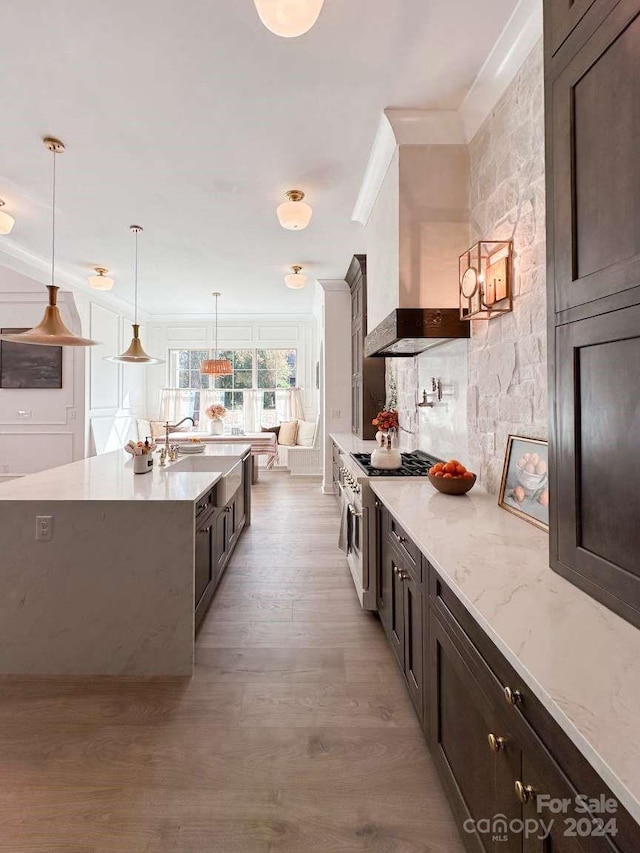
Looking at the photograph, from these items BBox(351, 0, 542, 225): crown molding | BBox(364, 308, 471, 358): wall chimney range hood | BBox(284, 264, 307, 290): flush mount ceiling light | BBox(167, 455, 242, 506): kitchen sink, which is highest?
BBox(284, 264, 307, 290): flush mount ceiling light

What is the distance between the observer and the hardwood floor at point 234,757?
1.35 metres

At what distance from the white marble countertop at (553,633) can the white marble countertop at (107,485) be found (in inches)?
50.7

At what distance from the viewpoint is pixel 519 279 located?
1.99 meters

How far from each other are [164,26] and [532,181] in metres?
1.71

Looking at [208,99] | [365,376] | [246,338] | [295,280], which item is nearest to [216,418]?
[246,338]

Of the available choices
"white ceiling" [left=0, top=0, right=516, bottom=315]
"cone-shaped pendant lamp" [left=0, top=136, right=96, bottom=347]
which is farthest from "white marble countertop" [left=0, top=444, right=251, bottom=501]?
"white ceiling" [left=0, top=0, right=516, bottom=315]

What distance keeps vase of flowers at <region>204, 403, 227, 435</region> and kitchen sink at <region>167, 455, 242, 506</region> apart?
14.2 feet

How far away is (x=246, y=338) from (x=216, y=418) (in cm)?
169

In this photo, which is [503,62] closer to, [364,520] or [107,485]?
[364,520]

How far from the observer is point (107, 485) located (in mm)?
2467

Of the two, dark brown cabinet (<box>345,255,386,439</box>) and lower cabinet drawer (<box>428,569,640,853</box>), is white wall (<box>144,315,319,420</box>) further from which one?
lower cabinet drawer (<box>428,569,640,853</box>)

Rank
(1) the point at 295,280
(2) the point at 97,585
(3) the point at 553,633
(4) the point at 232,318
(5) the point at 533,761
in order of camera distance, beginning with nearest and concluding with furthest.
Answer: (5) the point at 533,761 < (3) the point at 553,633 < (2) the point at 97,585 < (1) the point at 295,280 < (4) the point at 232,318

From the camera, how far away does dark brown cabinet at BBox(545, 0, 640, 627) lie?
0.98 m

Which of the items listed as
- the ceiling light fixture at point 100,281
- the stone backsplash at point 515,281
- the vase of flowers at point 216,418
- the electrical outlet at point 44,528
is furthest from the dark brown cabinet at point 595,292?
the vase of flowers at point 216,418
